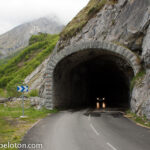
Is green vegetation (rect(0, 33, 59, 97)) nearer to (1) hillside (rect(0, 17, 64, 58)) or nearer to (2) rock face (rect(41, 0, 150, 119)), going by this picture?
(2) rock face (rect(41, 0, 150, 119))

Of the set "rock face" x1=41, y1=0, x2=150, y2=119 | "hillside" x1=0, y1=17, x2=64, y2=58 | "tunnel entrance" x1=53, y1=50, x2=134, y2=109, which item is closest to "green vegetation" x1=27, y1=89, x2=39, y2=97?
"tunnel entrance" x1=53, y1=50, x2=134, y2=109

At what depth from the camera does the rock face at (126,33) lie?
15.6m

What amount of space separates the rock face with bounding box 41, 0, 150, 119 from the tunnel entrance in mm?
950

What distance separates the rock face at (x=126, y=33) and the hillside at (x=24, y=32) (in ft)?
462

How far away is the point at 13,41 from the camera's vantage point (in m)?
168

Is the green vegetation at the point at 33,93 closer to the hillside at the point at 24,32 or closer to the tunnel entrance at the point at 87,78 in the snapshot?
the tunnel entrance at the point at 87,78

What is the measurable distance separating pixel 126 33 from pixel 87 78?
16567 millimetres

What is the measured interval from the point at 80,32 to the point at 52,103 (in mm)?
9527

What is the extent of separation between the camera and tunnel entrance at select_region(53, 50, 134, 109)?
73.3 feet

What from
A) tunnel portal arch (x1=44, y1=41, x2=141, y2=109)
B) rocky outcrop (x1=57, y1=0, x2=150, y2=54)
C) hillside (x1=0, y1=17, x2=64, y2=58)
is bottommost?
tunnel portal arch (x1=44, y1=41, x2=141, y2=109)

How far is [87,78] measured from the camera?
35156mm

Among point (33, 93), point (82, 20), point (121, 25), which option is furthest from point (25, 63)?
point (121, 25)

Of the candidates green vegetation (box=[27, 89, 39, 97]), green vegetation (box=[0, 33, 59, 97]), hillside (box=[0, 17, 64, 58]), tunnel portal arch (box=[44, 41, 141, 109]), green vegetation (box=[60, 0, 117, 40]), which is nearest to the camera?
tunnel portal arch (box=[44, 41, 141, 109])

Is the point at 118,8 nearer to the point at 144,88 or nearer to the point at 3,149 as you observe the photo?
the point at 144,88
